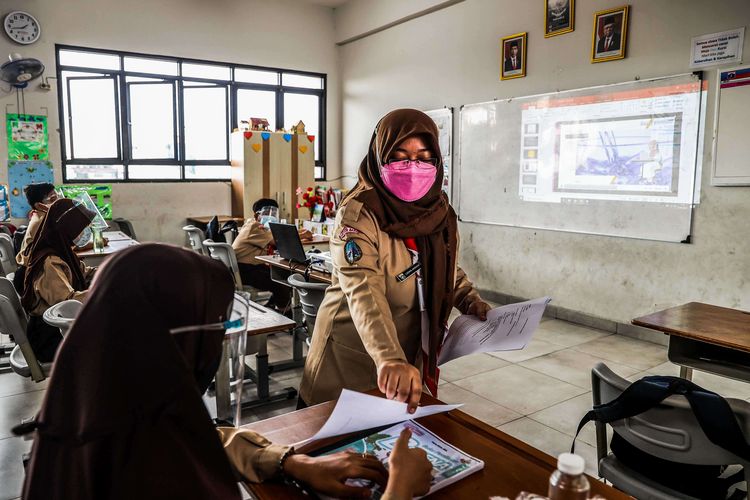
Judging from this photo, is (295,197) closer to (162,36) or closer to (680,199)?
(162,36)

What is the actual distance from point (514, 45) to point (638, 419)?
4596mm

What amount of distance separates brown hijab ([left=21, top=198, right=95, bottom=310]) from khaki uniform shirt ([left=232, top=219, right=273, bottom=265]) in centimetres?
154

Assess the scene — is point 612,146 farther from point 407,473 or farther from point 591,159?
point 407,473

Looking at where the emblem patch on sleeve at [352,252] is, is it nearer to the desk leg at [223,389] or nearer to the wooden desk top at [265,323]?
the desk leg at [223,389]

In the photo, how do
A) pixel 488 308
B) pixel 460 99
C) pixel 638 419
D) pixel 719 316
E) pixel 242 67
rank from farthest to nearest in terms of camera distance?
1. pixel 242 67
2. pixel 460 99
3. pixel 719 316
4. pixel 488 308
5. pixel 638 419

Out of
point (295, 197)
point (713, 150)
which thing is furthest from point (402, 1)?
point (713, 150)

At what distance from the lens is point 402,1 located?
6.55 meters

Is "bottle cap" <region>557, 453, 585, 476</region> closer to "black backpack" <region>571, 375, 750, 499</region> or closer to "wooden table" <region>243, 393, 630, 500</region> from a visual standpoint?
"wooden table" <region>243, 393, 630, 500</region>

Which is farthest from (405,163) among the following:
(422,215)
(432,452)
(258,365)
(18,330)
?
(258,365)

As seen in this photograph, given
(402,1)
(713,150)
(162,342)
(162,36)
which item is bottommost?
(162,342)

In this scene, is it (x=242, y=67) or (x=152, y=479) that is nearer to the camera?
(x=152, y=479)

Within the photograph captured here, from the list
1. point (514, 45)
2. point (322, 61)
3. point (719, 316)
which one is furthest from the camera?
point (322, 61)

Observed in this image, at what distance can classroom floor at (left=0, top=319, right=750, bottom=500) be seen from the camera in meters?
2.66

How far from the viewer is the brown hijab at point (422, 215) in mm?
1455
